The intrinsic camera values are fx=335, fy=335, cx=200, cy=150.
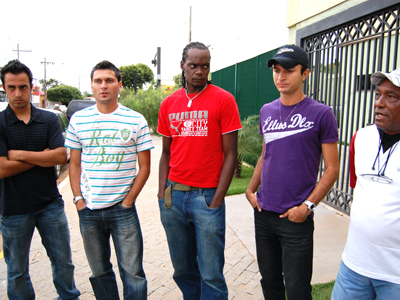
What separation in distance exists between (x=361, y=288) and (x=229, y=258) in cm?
227

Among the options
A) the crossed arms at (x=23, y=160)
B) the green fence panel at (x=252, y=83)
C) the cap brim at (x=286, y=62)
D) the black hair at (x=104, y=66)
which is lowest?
the crossed arms at (x=23, y=160)

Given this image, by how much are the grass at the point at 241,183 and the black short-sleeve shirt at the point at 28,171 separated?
4.38 m

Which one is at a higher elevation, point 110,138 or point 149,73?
point 149,73

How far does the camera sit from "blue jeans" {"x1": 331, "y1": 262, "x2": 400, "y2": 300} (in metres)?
1.81

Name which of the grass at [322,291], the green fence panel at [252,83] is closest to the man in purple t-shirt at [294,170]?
the grass at [322,291]

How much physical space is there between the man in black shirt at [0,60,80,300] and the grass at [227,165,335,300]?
7.45ft

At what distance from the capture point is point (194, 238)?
275cm

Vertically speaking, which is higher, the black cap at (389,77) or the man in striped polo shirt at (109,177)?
the black cap at (389,77)

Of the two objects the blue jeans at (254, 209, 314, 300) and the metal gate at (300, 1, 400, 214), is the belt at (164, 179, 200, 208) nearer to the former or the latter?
the blue jeans at (254, 209, 314, 300)

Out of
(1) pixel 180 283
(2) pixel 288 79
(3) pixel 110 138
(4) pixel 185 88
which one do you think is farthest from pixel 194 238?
(2) pixel 288 79

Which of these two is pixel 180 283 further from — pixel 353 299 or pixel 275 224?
pixel 353 299

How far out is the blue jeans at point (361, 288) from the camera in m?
1.81

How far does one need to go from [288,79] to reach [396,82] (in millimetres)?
710

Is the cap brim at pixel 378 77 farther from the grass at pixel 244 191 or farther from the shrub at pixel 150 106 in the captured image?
the shrub at pixel 150 106
